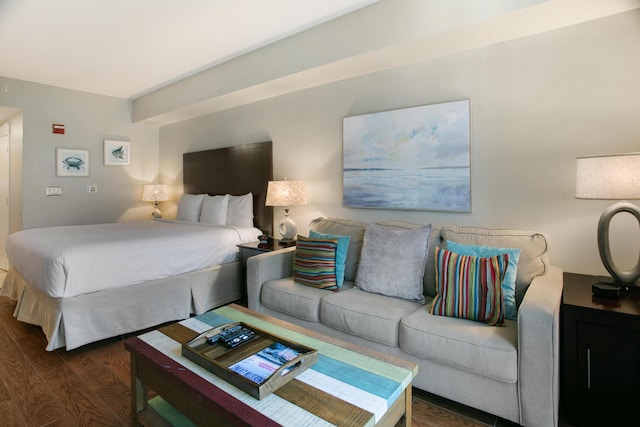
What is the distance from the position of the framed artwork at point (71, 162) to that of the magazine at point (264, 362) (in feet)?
15.2

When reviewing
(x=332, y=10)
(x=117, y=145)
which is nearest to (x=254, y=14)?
(x=332, y=10)

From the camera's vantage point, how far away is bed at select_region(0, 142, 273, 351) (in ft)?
8.20

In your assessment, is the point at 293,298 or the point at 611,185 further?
the point at 293,298

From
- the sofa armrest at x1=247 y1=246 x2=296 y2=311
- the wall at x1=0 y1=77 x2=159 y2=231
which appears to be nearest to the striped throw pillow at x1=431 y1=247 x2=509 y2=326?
the sofa armrest at x1=247 y1=246 x2=296 y2=311

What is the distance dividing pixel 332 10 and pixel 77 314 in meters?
2.93

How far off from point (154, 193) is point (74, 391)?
137 inches

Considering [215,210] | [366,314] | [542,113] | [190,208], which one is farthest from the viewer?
[190,208]

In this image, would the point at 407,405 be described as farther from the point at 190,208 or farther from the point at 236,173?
the point at 190,208

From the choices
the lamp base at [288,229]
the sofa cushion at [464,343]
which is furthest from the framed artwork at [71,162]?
the sofa cushion at [464,343]

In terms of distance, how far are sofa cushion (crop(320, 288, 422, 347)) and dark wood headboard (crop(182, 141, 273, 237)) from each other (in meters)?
1.82

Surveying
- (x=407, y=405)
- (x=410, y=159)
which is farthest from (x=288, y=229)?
(x=407, y=405)

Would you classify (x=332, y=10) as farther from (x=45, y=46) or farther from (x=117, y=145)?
(x=117, y=145)

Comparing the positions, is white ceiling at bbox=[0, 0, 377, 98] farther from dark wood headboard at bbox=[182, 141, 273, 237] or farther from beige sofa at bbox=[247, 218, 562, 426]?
beige sofa at bbox=[247, 218, 562, 426]

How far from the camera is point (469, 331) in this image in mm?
1729
